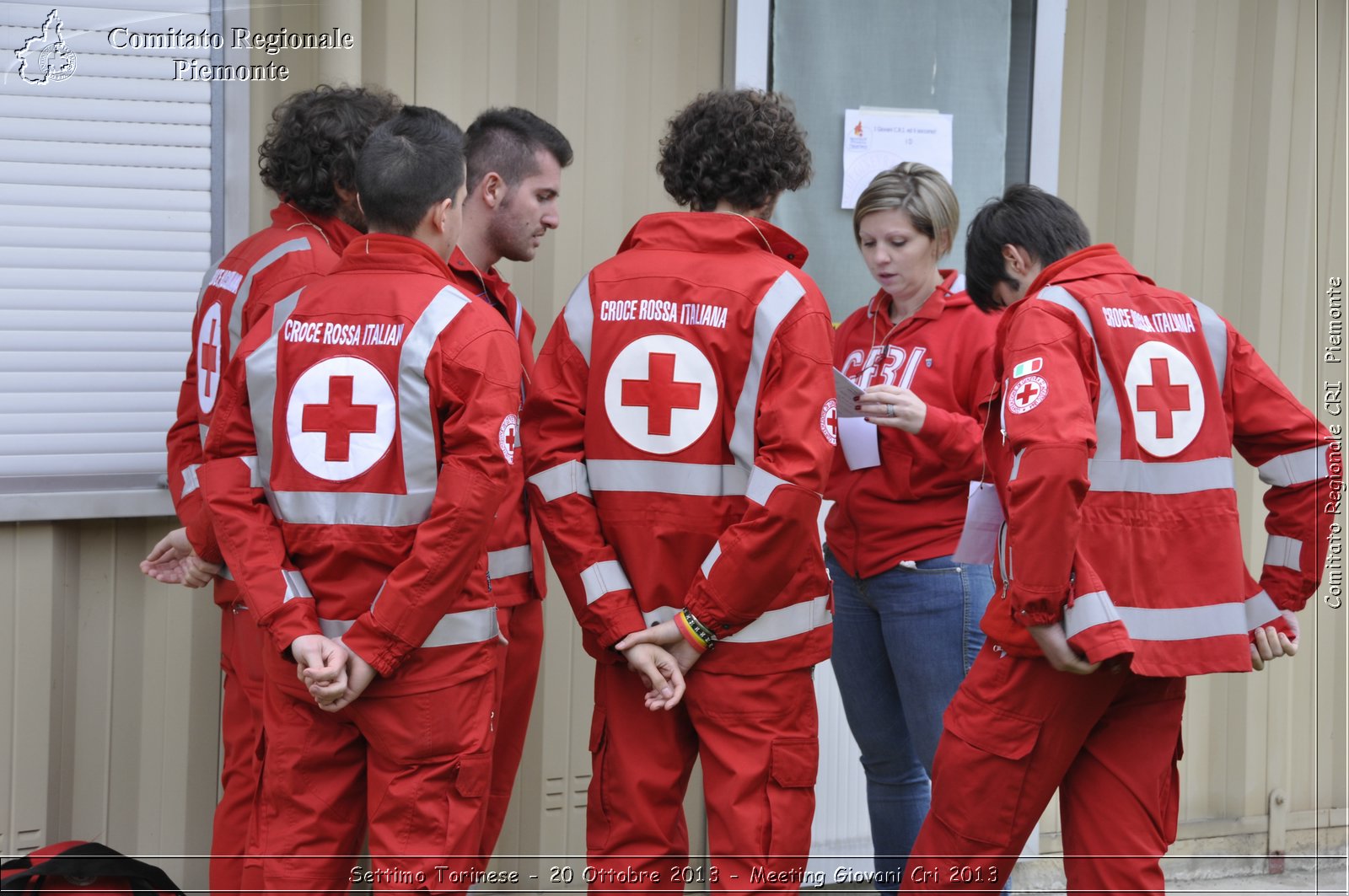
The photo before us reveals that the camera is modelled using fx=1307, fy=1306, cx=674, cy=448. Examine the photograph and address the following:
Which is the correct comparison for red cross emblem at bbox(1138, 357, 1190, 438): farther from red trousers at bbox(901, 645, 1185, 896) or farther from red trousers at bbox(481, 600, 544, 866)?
red trousers at bbox(481, 600, 544, 866)

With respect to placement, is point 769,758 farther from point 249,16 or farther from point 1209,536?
point 249,16

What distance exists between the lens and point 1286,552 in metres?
3.01

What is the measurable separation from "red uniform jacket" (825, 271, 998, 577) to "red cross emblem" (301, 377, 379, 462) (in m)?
1.46

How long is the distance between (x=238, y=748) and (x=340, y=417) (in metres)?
1.16

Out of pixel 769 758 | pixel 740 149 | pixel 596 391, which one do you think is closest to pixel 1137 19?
pixel 740 149

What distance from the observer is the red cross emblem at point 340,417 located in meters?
2.53

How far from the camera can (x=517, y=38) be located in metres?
3.96

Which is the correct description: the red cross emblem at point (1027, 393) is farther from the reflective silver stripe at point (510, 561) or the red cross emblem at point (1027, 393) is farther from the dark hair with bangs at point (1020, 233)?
the reflective silver stripe at point (510, 561)

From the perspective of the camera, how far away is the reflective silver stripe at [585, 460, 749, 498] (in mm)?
2803

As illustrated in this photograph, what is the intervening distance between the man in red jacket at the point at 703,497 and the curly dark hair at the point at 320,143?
74 cm

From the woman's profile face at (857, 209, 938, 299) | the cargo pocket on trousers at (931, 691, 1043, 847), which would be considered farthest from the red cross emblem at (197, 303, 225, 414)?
the cargo pocket on trousers at (931, 691, 1043, 847)

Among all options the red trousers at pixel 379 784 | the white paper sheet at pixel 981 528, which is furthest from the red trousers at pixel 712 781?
the white paper sheet at pixel 981 528

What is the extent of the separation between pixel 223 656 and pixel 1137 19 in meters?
3.70

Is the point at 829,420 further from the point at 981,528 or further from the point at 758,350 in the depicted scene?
the point at 981,528
